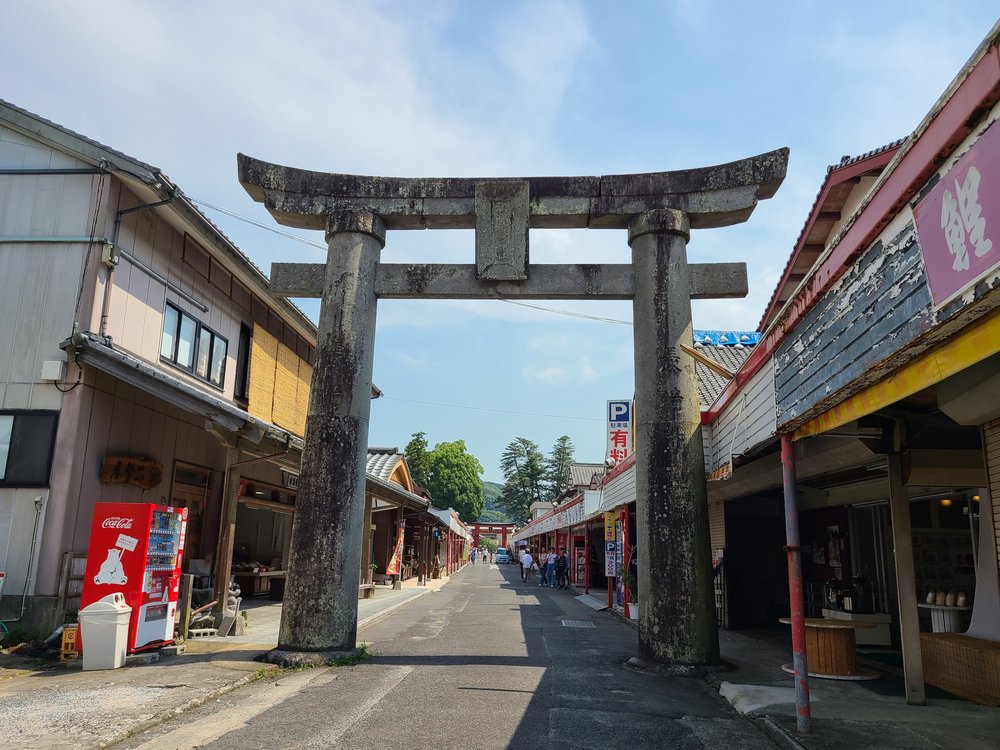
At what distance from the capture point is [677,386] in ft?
32.7

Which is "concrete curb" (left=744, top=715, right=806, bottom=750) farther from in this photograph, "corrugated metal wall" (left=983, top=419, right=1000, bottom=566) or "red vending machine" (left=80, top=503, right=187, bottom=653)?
"red vending machine" (left=80, top=503, right=187, bottom=653)

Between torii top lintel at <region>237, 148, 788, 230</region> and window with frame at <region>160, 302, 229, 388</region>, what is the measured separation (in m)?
3.86

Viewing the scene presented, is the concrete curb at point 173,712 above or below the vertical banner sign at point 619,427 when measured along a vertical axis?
below

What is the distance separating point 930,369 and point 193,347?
13.6 meters

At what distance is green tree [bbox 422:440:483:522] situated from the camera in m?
67.8

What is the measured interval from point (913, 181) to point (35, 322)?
11.5 meters

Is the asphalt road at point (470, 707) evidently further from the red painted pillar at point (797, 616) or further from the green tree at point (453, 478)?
the green tree at point (453, 478)

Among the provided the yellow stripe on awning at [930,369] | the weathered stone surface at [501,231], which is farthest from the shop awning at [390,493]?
the yellow stripe on awning at [930,369]

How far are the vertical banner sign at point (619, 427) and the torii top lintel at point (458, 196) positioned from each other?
13494 millimetres

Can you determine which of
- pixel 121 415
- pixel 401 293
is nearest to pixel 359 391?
pixel 401 293

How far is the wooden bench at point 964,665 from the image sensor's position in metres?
7.11

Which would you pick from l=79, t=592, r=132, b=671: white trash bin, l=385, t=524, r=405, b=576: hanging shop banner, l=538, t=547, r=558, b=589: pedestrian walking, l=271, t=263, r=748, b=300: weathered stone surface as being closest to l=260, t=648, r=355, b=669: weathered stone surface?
l=79, t=592, r=132, b=671: white trash bin

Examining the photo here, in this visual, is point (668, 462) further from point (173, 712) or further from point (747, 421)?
point (173, 712)

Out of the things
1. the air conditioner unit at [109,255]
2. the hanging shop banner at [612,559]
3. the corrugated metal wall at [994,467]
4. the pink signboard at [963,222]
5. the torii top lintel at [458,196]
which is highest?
the torii top lintel at [458,196]
